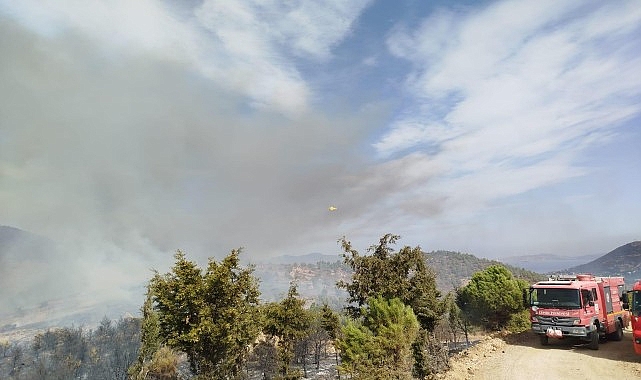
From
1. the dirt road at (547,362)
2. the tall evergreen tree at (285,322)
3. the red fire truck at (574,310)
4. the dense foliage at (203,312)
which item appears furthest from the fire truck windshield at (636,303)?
the tall evergreen tree at (285,322)

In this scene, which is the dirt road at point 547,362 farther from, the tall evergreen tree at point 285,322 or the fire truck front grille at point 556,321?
the tall evergreen tree at point 285,322

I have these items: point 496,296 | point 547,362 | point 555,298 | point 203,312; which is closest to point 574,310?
point 555,298

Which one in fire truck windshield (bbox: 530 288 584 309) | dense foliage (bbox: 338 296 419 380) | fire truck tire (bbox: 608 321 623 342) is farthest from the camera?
fire truck tire (bbox: 608 321 623 342)

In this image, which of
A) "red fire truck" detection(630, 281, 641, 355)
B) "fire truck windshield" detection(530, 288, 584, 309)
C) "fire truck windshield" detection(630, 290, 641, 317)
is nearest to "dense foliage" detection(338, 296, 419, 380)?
"fire truck windshield" detection(530, 288, 584, 309)

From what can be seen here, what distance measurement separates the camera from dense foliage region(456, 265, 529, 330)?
49406 mm

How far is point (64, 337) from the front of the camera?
397 ft

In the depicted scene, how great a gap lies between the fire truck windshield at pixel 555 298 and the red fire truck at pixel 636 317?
3.68m

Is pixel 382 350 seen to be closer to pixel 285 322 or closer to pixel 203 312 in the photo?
pixel 203 312

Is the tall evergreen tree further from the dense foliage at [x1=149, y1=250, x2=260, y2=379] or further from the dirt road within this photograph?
the dirt road

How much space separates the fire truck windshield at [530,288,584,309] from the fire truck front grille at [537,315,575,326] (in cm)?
72

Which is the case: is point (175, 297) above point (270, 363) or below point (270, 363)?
above

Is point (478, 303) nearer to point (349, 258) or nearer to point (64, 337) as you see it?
point (349, 258)

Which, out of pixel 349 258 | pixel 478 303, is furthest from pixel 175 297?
pixel 478 303

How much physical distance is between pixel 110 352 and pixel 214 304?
124 m
